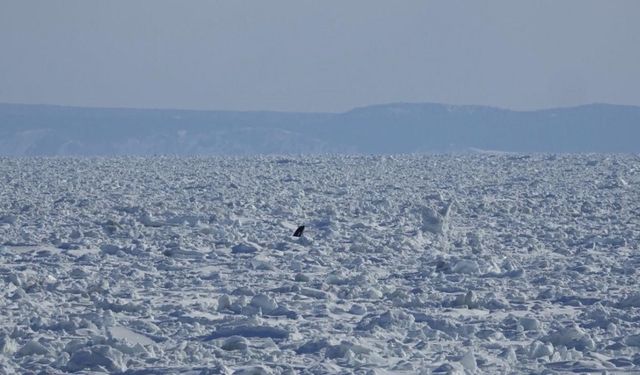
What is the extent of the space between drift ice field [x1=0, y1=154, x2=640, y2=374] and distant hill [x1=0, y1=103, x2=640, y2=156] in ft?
217

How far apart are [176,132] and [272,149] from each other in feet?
34.4

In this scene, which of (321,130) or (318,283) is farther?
(321,130)

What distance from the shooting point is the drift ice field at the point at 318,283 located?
278 inches

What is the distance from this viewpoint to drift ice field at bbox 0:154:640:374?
7.05m

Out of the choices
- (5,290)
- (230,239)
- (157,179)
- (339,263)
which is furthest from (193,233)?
(157,179)

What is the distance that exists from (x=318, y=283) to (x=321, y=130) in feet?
290

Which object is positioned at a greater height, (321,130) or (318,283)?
(321,130)

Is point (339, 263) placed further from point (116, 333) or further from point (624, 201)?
point (624, 201)

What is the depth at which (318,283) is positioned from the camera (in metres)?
9.93

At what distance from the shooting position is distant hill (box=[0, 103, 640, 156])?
87250mm

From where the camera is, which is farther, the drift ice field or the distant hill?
the distant hill

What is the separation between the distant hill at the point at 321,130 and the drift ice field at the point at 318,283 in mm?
66098

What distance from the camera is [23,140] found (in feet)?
293

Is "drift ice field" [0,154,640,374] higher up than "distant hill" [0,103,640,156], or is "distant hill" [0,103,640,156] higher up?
"distant hill" [0,103,640,156]
